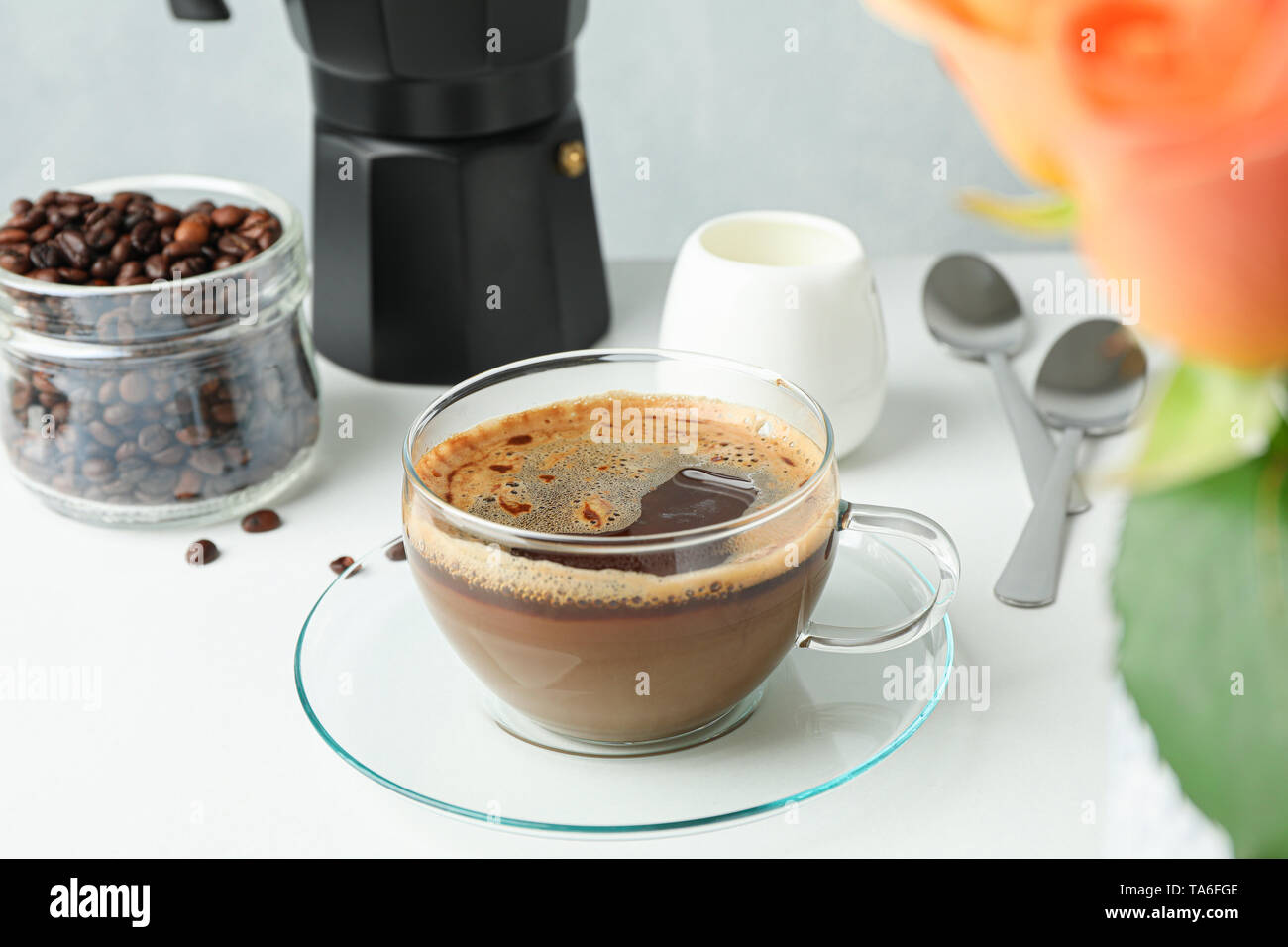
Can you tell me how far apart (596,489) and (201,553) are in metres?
0.27

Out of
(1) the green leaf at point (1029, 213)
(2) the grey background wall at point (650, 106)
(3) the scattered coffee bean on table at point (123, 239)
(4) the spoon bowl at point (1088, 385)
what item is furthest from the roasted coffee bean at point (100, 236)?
(2) the grey background wall at point (650, 106)

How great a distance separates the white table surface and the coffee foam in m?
0.11

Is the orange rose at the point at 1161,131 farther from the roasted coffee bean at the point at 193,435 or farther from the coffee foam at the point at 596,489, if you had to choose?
the roasted coffee bean at the point at 193,435

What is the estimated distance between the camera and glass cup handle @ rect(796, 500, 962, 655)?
575mm

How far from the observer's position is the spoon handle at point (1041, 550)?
0.68 metres

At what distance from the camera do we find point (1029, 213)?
0.16m

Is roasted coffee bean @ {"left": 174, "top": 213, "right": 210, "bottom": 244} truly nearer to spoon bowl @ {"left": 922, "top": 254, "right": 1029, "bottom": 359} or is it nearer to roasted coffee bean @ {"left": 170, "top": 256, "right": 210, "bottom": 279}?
roasted coffee bean @ {"left": 170, "top": 256, "right": 210, "bottom": 279}

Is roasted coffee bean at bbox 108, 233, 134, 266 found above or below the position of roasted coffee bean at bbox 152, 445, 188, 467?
above

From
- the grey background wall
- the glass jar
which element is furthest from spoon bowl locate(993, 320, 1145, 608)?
the grey background wall

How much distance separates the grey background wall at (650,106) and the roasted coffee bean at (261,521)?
2.95 feet

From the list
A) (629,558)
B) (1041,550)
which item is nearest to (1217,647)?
(629,558)

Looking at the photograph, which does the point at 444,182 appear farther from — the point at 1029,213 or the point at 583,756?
the point at 1029,213

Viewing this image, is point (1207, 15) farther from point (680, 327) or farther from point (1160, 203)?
point (680, 327)
